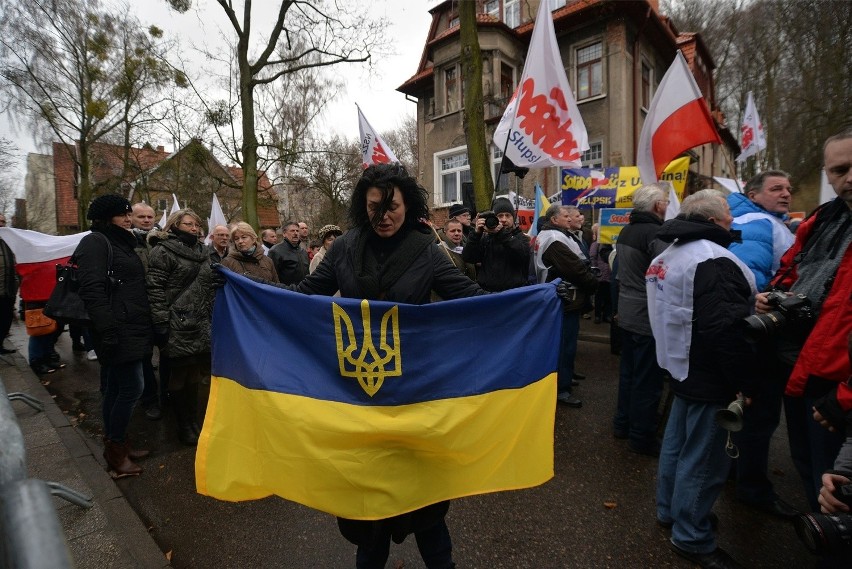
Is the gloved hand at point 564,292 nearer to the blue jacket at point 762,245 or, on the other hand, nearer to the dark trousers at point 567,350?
the blue jacket at point 762,245

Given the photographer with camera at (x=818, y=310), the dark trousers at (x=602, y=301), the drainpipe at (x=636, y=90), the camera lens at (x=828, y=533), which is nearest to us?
the camera lens at (x=828, y=533)

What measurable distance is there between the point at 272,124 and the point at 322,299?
20.2m

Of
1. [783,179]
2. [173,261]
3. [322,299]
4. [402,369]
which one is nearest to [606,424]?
[783,179]

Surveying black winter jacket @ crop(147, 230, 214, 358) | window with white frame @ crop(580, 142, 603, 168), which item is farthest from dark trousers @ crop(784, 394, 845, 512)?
window with white frame @ crop(580, 142, 603, 168)

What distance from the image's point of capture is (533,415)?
220 cm

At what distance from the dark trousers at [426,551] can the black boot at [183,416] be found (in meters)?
2.74

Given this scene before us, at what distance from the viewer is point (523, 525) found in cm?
288

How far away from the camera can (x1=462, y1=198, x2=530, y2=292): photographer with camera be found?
15.5 ft

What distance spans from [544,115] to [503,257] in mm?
2195

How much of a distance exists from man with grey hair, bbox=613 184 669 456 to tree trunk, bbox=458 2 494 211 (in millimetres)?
4127

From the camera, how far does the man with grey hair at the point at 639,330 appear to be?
378 centimetres

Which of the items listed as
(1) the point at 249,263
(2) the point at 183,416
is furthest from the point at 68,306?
(1) the point at 249,263

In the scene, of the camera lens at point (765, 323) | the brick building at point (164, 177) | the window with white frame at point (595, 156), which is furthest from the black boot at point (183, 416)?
the window with white frame at point (595, 156)

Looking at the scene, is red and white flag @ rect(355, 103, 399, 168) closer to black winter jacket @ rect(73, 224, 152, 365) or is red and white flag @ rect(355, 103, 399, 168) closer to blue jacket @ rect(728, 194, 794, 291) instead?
black winter jacket @ rect(73, 224, 152, 365)
